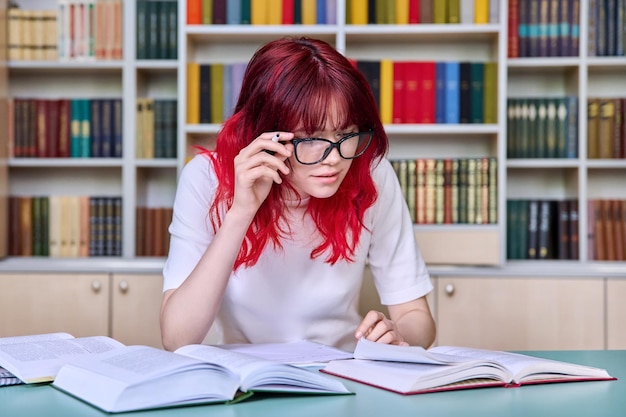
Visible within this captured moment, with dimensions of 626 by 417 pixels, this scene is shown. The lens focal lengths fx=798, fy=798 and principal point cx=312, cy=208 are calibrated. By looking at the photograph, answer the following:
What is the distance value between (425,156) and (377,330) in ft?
6.01

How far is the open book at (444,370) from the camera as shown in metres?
1.08

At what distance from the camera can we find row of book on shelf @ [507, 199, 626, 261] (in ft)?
9.56

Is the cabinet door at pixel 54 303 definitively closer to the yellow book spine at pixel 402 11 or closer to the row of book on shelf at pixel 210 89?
the row of book on shelf at pixel 210 89

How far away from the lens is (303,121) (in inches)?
56.5

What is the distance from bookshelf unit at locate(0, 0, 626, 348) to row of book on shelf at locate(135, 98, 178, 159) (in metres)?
0.04

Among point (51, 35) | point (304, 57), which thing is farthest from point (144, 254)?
point (304, 57)

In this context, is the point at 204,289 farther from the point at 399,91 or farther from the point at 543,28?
the point at 543,28

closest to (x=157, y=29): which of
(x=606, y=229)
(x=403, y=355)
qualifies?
(x=606, y=229)

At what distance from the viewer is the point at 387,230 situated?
1.76 meters

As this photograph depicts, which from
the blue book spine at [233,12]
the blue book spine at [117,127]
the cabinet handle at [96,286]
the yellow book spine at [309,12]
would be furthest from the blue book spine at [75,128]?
the yellow book spine at [309,12]

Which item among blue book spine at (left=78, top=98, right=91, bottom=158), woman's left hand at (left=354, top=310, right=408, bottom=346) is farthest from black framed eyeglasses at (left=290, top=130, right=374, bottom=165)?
blue book spine at (left=78, top=98, right=91, bottom=158)

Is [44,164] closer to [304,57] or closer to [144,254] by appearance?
[144,254]

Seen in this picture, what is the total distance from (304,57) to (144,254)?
1.68 m

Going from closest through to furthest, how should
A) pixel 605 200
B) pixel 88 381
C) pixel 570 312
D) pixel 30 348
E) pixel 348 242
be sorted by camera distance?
pixel 88 381
pixel 30 348
pixel 348 242
pixel 570 312
pixel 605 200
